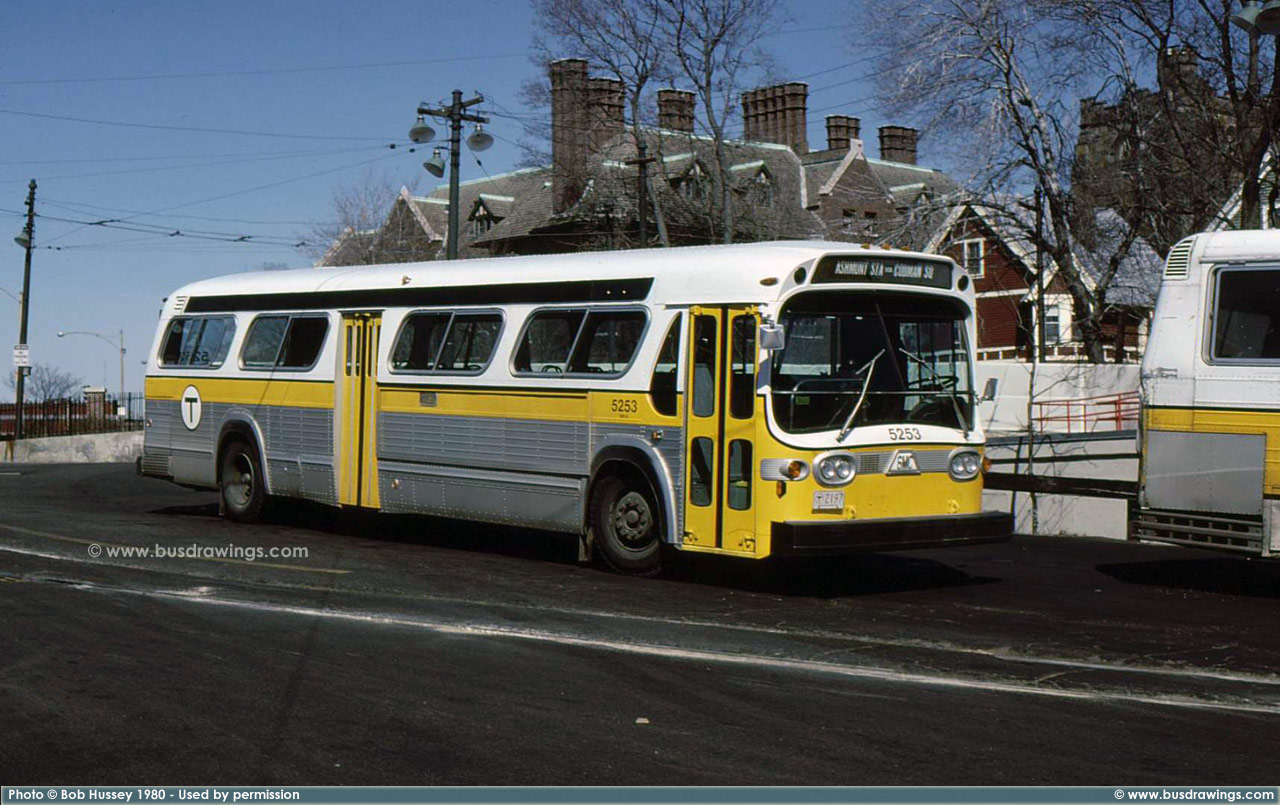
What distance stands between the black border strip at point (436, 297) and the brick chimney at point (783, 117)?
62264mm

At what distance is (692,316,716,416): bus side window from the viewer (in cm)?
1339

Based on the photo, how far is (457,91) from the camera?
35969 millimetres

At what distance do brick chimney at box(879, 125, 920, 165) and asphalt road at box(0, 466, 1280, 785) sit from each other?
250ft


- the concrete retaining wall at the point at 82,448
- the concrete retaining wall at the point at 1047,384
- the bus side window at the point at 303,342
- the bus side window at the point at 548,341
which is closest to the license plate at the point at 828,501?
the bus side window at the point at 548,341

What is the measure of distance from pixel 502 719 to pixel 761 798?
195 cm

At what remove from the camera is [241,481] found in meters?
19.1

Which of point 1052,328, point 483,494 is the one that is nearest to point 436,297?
point 483,494

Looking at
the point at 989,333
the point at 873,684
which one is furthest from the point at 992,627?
the point at 989,333

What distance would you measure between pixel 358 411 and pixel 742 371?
564 cm

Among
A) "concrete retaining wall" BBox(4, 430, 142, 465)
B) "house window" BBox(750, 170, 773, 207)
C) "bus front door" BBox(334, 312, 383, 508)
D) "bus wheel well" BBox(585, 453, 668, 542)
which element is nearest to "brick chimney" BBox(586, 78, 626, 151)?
"house window" BBox(750, 170, 773, 207)

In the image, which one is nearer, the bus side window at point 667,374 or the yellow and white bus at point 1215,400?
the yellow and white bus at point 1215,400

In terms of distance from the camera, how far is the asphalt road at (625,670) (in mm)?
7066

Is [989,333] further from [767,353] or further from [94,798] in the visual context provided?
[94,798]

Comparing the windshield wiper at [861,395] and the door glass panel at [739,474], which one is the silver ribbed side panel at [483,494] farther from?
the windshield wiper at [861,395]
